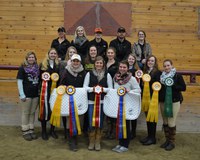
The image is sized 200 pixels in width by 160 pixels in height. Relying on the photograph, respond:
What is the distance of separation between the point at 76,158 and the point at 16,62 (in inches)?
163

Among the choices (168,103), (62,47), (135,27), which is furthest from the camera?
(135,27)

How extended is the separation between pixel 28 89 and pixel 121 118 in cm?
139

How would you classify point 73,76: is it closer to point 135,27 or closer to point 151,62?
point 151,62

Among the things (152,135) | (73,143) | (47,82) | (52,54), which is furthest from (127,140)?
(52,54)

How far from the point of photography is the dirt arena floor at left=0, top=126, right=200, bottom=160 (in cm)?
369

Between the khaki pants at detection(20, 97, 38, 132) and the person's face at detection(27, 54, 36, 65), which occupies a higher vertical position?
the person's face at detection(27, 54, 36, 65)

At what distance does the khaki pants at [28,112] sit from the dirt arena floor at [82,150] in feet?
0.66

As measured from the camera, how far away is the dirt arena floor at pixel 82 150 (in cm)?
369

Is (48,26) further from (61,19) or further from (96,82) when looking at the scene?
(96,82)

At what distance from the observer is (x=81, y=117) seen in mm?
4285

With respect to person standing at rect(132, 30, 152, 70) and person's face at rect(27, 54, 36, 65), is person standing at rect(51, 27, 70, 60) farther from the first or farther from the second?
person standing at rect(132, 30, 152, 70)

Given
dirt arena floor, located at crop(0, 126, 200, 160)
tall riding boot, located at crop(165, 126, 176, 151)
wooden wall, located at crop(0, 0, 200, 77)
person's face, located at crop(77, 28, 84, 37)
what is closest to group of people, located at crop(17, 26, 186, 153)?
tall riding boot, located at crop(165, 126, 176, 151)

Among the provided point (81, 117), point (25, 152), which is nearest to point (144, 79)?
point (81, 117)

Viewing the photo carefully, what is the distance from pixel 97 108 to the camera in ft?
13.1
